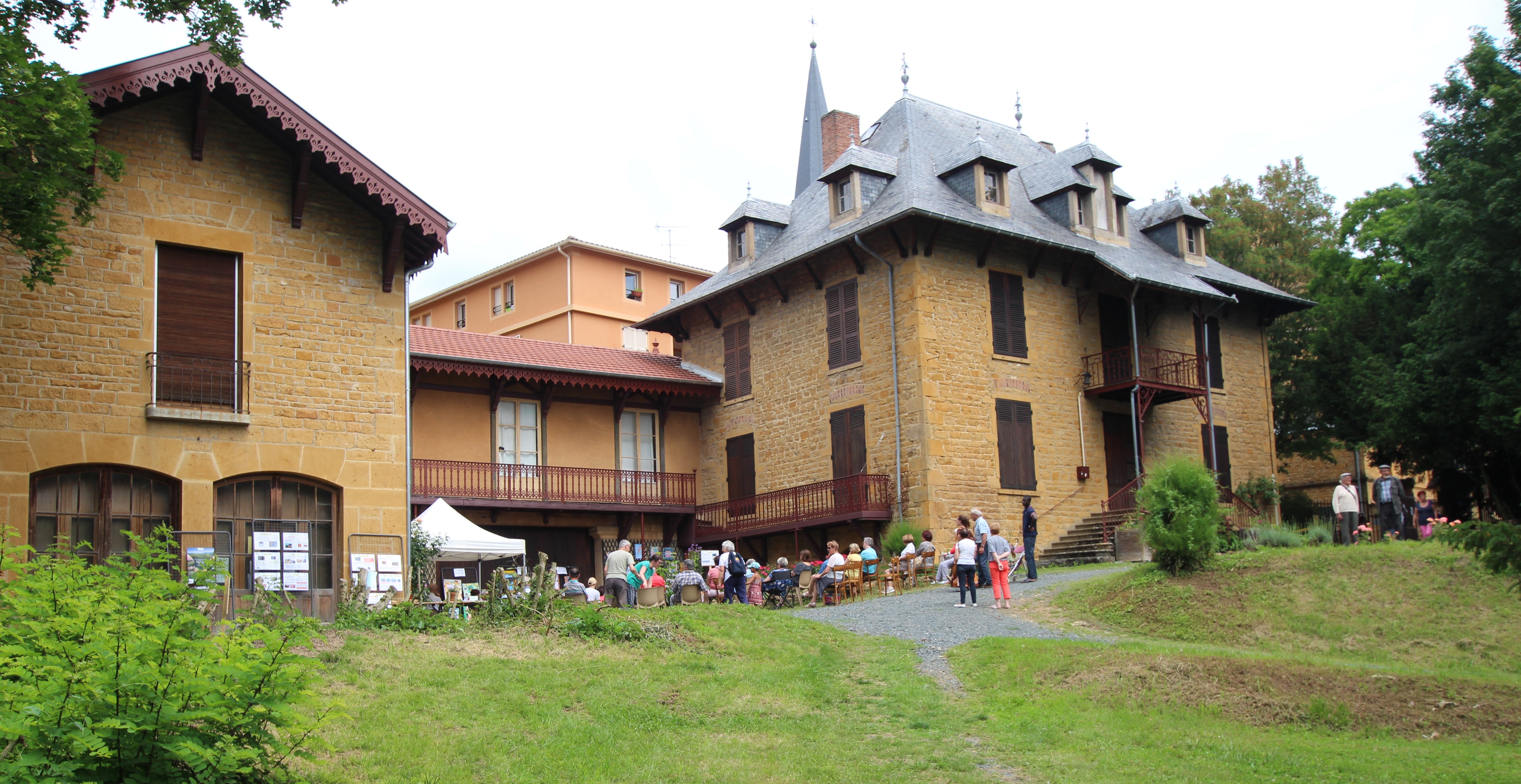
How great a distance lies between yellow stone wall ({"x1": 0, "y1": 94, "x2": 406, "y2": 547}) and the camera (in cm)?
1464

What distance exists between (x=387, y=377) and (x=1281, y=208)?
31324 mm

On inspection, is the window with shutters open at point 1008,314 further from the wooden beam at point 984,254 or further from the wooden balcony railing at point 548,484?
the wooden balcony railing at point 548,484

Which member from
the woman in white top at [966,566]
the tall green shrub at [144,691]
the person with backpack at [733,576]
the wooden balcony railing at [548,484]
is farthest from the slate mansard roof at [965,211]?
the tall green shrub at [144,691]

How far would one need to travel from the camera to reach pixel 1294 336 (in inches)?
1404

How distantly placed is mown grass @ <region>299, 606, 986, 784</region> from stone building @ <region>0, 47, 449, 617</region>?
3970mm

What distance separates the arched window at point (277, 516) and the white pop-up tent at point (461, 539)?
99.7 inches

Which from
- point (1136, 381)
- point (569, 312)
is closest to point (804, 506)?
point (1136, 381)

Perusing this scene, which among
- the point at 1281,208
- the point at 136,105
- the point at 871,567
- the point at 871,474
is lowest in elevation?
the point at 871,567

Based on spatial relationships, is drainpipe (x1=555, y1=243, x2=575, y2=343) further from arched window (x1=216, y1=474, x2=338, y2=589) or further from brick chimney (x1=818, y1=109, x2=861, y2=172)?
arched window (x1=216, y1=474, x2=338, y2=589)

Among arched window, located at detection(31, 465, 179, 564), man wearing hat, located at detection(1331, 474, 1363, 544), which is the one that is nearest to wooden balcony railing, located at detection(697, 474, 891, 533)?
man wearing hat, located at detection(1331, 474, 1363, 544)

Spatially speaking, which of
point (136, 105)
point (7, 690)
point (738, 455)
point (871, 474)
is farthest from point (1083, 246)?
point (7, 690)

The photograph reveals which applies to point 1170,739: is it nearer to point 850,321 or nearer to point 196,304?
point 196,304

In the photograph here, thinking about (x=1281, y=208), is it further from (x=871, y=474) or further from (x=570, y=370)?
(x=570, y=370)

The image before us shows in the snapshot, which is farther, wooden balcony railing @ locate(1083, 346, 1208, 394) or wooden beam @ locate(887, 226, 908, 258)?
wooden balcony railing @ locate(1083, 346, 1208, 394)
